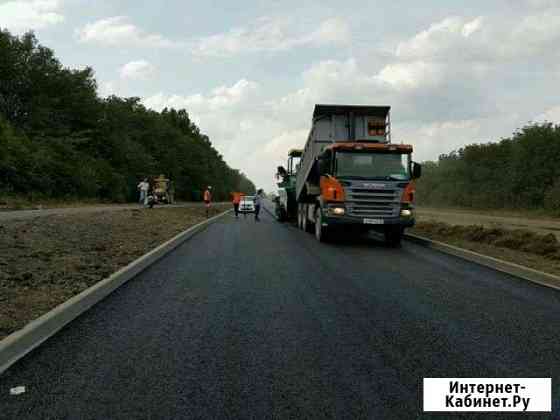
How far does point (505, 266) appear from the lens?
29.9 ft

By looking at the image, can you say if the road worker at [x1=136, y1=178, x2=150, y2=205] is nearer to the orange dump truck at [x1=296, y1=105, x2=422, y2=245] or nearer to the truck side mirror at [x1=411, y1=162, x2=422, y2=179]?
the orange dump truck at [x1=296, y1=105, x2=422, y2=245]

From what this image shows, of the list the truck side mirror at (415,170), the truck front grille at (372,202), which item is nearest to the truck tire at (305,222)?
the truck front grille at (372,202)

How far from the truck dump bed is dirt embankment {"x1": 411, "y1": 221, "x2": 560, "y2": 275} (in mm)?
4255

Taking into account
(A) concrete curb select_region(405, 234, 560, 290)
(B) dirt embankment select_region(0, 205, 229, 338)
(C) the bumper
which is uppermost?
(C) the bumper

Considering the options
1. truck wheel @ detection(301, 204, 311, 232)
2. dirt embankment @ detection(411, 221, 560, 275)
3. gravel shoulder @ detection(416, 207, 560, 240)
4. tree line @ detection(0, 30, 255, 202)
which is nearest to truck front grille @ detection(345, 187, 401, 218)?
dirt embankment @ detection(411, 221, 560, 275)

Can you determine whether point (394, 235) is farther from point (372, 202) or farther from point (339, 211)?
point (339, 211)

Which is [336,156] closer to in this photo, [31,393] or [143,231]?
[143,231]

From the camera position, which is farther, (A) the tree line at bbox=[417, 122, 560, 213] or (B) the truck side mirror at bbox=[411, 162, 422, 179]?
(A) the tree line at bbox=[417, 122, 560, 213]

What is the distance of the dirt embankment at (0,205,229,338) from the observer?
5.55 metres

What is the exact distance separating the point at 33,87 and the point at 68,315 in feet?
137

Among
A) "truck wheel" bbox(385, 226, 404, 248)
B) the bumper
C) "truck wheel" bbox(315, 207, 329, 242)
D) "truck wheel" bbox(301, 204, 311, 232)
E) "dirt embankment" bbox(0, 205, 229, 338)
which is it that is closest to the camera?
"dirt embankment" bbox(0, 205, 229, 338)

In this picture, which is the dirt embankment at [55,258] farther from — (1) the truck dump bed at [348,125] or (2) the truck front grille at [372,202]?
(1) the truck dump bed at [348,125]

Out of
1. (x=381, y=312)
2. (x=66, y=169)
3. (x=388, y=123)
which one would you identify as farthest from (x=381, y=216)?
(x=66, y=169)

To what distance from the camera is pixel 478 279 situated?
8031 mm
